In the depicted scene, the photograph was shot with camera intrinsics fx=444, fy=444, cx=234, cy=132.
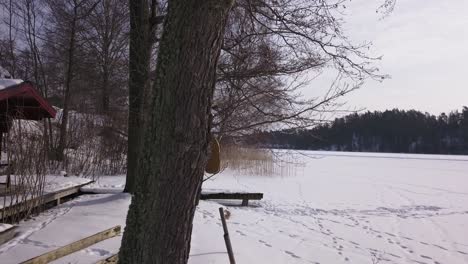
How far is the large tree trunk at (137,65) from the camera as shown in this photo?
29.2ft

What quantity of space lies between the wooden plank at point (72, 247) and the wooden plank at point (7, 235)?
105 cm

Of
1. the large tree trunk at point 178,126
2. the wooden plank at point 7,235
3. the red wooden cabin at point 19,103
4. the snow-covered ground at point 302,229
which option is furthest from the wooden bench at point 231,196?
the large tree trunk at point 178,126

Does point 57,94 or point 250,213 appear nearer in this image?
Result: point 250,213

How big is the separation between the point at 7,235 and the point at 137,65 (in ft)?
14.0

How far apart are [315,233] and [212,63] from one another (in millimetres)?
7190

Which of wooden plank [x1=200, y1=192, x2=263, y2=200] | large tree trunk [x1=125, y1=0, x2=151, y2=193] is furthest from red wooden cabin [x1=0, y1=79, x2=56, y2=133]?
wooden plank [x1=200, y1=192, x2=263, y2=200]

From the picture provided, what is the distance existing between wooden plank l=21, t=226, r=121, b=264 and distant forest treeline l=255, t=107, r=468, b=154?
72895 mm

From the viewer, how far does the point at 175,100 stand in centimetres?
252

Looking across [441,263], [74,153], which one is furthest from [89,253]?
[74,153]

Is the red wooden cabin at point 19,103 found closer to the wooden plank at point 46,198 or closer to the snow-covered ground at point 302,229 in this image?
the wooden plank at point 46,198

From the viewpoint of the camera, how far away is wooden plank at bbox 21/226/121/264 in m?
4.47

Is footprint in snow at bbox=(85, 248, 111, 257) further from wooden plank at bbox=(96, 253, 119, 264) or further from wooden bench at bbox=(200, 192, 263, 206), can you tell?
wooden bench at bbox=(200, 192, 263, 206)

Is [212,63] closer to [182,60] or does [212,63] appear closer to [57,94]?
[182,60]

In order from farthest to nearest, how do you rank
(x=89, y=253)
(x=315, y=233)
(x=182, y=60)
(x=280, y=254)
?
1. (x=315, y=233)
2. (x=280, y=254)
3. (x=89, y=253)
4. (x=182, y=60)
